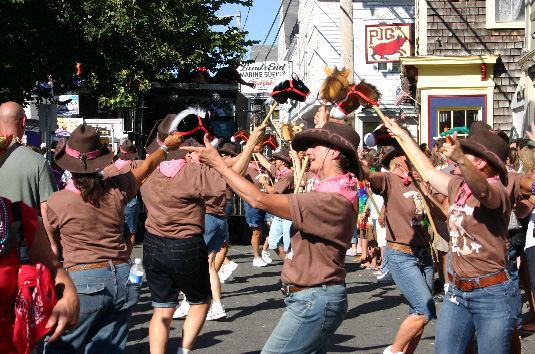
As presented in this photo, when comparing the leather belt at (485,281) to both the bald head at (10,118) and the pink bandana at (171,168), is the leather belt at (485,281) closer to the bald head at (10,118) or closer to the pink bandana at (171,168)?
the pink bandana at (171,168)

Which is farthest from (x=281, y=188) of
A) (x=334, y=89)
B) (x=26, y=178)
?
(x=26, y=178)

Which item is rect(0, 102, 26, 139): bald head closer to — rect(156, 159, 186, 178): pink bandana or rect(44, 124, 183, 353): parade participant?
rect(44, 124, 183, 353): parade participant

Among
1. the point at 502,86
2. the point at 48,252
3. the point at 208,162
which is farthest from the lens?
the point at 502,86

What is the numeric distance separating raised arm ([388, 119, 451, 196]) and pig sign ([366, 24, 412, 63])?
22935 millimetres

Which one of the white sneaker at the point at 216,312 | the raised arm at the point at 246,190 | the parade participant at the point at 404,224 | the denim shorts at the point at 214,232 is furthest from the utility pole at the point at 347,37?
the raised arm at the point at 246,190

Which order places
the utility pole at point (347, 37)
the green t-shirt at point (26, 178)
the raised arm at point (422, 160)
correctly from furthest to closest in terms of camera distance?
the utility pole at point (347, 37) → the green t-shirt at point (26, 178) → the raised arm at point (422, 160)

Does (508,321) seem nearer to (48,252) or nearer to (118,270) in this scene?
(118,270)

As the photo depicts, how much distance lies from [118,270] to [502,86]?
15060 mm

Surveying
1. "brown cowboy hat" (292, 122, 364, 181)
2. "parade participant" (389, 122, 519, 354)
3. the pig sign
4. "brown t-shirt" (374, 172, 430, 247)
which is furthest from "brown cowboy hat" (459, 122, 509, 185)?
the pig sign

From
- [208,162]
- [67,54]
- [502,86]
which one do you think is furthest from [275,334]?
[502,86]

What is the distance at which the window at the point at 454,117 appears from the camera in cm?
1819

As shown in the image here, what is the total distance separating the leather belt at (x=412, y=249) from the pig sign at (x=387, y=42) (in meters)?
21.6

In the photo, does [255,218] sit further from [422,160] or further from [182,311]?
[422,160]

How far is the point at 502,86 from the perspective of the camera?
17.8 meters
